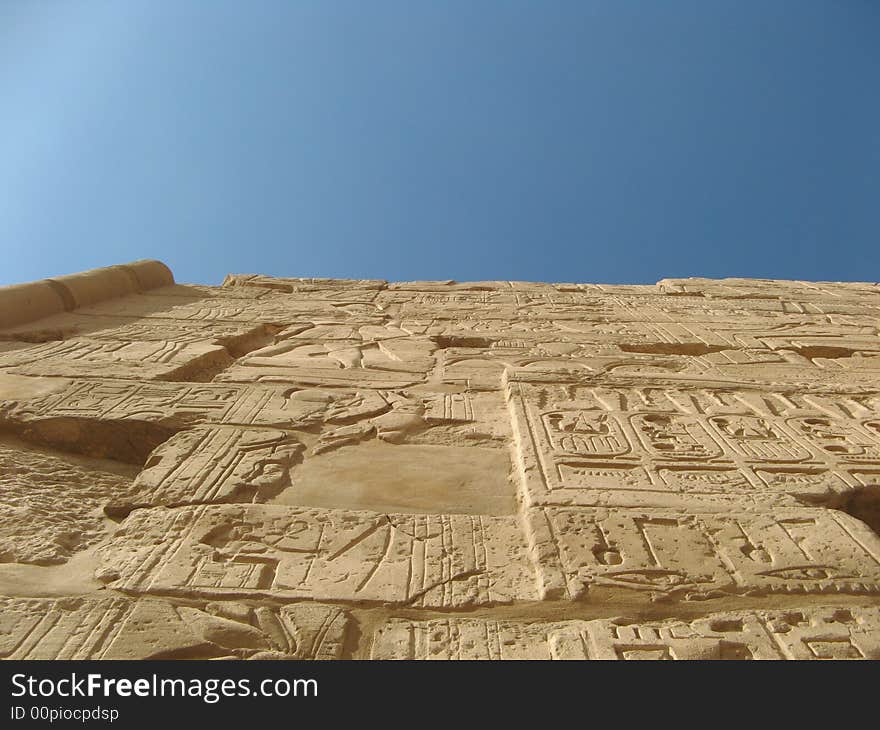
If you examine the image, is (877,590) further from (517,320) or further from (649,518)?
(517,320)

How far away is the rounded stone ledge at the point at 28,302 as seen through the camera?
16.2 feet

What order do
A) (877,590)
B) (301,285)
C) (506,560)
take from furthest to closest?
1. (301,285)
2. (506,560)
3. (877,590)

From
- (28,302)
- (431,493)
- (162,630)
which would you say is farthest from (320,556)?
(28,302)

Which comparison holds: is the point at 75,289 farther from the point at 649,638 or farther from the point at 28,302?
the point at 649,638

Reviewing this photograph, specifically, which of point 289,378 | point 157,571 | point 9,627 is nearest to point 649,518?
point 157,571

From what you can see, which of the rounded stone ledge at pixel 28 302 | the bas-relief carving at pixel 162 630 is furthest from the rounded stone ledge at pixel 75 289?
the bas-relief carving at pixel 162 630

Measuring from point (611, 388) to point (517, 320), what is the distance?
6.30ft

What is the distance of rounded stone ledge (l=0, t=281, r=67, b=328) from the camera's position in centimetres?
495

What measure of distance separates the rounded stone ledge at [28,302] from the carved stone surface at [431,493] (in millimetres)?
22

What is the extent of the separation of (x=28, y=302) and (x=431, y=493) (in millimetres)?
3941

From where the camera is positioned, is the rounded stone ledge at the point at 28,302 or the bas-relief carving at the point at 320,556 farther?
the rounded stone ledge at the point at 28,302

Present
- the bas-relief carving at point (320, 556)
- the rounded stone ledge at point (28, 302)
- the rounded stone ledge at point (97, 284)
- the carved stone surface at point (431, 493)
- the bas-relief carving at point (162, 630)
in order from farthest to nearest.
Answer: the rounded stone ledge at point (97, 284), the rounded stone ledge at point (28, 302), the bas-relief carving at point (320, 556), the carved stone surface at point (431, 493), the bas-relief carving at point (162, 630)

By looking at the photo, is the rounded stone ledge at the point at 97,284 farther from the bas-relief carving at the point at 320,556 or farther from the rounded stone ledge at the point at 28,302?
the bas-relief carving at the point at 320,556
